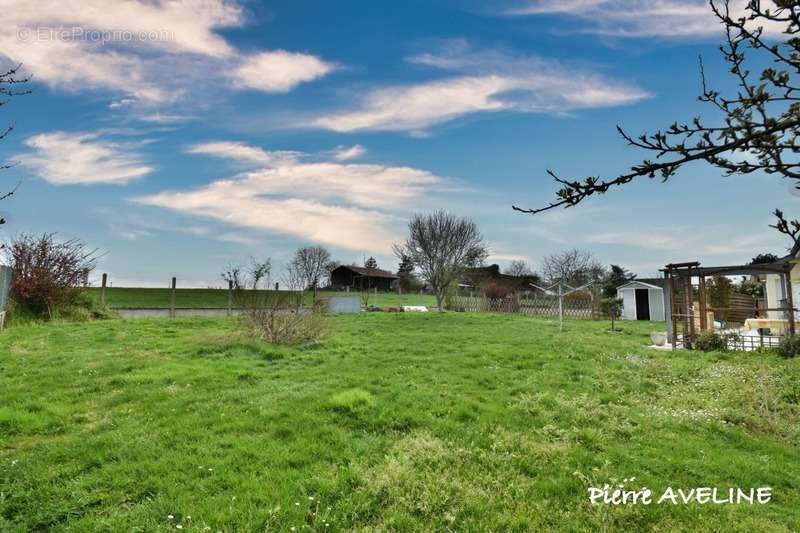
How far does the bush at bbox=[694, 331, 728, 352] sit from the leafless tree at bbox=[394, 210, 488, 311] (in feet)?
60.8

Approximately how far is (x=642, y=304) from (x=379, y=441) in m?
30.1

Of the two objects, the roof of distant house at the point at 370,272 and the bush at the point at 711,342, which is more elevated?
the roof of distant house at the point at 370,272

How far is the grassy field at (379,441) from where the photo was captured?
140 inches

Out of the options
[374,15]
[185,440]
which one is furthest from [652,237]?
[185,440]

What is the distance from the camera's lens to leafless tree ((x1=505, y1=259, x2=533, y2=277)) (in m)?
51.5

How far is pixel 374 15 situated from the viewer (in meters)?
6.25

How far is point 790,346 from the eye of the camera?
10805 millimetres

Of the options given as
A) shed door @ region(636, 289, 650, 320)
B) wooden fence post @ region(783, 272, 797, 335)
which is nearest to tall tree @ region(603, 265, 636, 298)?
shed door @ region(636, 289, 650, 320)

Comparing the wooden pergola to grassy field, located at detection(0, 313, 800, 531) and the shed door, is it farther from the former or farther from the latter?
the shed door

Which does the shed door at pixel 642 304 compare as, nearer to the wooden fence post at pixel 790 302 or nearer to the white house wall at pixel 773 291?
the white house wall at pixel 773 291

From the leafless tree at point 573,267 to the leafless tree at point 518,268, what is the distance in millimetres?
3998

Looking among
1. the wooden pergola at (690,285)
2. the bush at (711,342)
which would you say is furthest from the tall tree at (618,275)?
the bush at (711,342)

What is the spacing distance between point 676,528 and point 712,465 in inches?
60.0

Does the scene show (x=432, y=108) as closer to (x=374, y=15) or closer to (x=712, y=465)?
(x=374, y=15)
